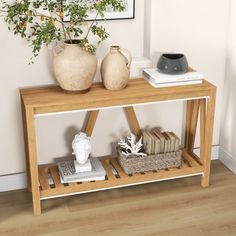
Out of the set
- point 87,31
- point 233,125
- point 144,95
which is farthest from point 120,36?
point 233,125

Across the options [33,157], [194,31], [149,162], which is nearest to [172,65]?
[194,31]

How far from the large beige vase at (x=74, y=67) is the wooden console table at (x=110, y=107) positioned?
60 millimetres

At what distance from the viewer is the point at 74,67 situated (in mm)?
2432

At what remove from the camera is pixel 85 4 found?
2590mm

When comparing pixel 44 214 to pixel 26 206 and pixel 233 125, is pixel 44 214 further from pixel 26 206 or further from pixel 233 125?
pixel 233 125

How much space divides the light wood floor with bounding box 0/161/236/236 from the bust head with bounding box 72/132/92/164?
0.25 metres

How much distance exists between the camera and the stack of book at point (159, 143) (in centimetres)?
278

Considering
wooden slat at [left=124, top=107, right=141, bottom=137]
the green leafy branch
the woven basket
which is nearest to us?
the green leafy branch

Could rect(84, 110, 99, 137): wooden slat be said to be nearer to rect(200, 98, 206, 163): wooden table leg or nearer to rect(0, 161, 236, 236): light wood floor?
rect(0, 161, 236, 236): light wood floor

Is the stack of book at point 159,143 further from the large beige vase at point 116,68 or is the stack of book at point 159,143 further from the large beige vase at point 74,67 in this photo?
the large beige vase at point 74,67

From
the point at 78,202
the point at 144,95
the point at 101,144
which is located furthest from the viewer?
the point at 101,144

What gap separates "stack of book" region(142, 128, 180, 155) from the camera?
278cm

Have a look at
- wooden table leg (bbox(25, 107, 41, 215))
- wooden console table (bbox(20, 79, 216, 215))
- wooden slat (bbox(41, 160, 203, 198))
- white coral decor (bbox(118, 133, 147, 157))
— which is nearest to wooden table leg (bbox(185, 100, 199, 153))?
wooden console table (bbox(20, 79, 216, 215))

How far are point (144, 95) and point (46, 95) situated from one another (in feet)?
1.70
